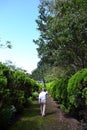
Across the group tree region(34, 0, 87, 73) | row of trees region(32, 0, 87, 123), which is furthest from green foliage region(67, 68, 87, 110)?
tree region(34, 0, 87, 73)

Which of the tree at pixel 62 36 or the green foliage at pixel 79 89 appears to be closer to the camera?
the green foliage at pixel 79 89

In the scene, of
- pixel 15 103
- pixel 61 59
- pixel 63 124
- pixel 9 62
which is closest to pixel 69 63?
pixel 61 59

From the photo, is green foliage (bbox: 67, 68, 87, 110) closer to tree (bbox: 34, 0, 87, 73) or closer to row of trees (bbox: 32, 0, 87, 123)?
row of trees (bbox: 32, 0, 87, 123)

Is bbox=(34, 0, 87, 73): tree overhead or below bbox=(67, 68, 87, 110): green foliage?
overhead

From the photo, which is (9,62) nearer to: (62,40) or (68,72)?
(68,72)

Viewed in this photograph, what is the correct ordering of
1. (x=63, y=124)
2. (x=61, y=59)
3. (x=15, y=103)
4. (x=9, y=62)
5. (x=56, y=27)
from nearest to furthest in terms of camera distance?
(x=63, y=124) → (x=15, y=103) → (x=56, y=27) → (x=61, y=59) → (x=9, y=62)

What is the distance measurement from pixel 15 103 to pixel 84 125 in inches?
284

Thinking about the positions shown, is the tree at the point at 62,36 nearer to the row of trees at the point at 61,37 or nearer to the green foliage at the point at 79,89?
the row of trees at the point at 61,37

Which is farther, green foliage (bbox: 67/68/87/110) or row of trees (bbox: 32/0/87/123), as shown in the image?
row of trees (bbox: 32/0/87/123)

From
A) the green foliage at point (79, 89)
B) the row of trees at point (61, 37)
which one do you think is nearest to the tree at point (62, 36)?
the row of trees at point (61, 37)

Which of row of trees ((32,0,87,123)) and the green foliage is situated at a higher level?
row of trees ((32,0,87,123))

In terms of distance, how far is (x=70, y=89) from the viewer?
660 inches

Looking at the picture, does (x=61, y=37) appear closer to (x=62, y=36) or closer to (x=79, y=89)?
(x=62, y=36)

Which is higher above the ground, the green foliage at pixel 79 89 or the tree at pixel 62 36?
the tree at pixel 62 36
